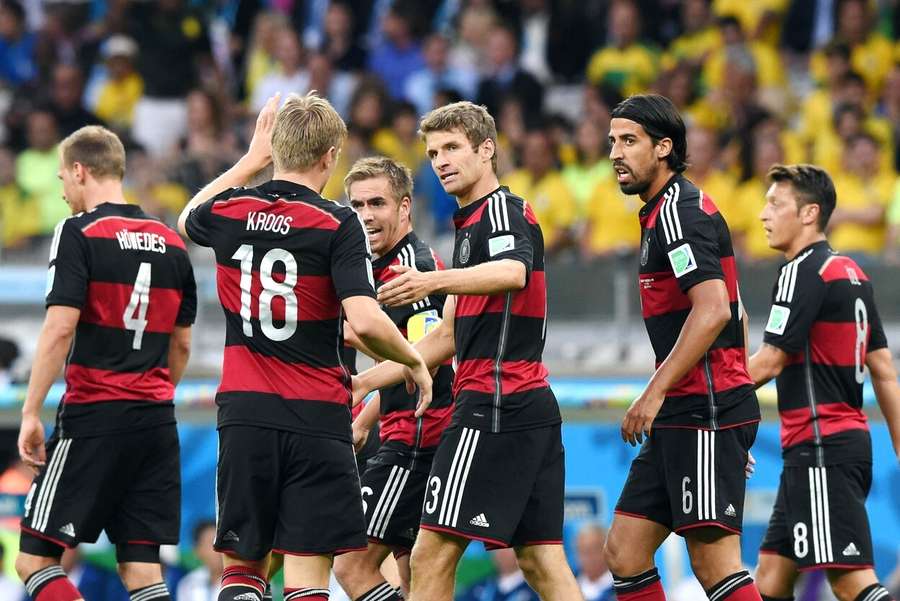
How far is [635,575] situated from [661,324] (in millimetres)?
1120

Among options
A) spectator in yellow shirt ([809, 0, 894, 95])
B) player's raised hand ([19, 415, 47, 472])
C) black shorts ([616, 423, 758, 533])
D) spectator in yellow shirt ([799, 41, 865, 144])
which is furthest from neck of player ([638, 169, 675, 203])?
spectator in yellow shirt ([809, 0, 894, 95])

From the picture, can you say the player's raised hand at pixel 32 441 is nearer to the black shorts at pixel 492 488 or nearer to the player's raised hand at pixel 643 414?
the black shorts at pixel 492 488

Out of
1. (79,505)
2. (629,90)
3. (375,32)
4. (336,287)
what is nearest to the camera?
(336,287)

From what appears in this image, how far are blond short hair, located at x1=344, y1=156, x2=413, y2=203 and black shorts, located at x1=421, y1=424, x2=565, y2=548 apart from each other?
4.55ft

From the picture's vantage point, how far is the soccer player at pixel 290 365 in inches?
234

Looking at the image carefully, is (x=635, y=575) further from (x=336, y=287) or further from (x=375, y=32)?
(x=375, y=32)

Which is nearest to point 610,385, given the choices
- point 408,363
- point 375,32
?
point 408,363

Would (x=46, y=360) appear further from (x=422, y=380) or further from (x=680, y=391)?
(x=680, y=391)

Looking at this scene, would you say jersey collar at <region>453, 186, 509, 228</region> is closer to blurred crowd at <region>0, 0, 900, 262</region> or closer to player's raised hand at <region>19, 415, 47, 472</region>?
player's raised hand at <region>19, 415, 47, 472</region>

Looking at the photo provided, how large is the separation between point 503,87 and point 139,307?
8.32 metres

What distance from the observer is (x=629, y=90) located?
582 inches

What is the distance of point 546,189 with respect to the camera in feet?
43.2

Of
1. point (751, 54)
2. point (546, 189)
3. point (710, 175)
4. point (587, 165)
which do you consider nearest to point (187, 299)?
point (546, 189)

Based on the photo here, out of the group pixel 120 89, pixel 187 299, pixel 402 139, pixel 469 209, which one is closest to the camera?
pixel 469 209
